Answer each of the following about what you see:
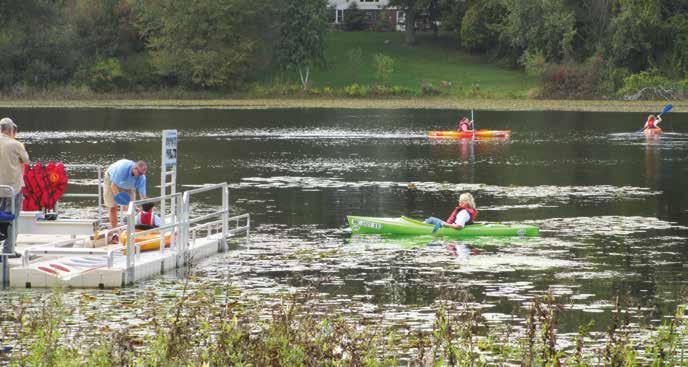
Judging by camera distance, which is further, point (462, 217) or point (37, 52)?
point (37, 52)

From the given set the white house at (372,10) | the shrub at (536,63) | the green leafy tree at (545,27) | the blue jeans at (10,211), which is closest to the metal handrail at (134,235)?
the blue jeans at (10,211)

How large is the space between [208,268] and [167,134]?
2.97 m

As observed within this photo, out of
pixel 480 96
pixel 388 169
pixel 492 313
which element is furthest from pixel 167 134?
pixel 480 96

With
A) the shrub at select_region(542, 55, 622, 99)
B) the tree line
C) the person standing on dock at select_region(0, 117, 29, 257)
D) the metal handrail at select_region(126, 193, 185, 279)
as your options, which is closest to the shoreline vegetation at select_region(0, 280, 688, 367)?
the metal handrail at select_region(126, 193, 185, 279)

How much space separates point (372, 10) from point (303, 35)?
41546 mm

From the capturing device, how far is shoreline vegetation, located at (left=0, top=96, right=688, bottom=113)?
10267 cm

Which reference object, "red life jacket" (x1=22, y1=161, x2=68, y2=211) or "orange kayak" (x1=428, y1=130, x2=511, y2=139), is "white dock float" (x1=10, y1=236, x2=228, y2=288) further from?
"orange kayak" (x1=428, y1=130, x2=511, y2=139)

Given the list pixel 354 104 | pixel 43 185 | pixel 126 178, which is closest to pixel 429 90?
pixel 354 104

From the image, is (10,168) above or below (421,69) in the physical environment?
below

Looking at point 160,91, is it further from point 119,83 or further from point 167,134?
point 167,134

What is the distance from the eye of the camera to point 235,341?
46.3 ft

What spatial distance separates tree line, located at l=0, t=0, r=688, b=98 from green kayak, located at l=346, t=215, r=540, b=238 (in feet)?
254

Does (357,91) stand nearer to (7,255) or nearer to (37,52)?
(37,52)

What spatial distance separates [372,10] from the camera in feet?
516
